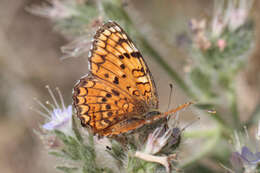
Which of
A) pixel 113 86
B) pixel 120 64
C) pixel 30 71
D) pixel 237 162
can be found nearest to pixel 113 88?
pixel 113 86

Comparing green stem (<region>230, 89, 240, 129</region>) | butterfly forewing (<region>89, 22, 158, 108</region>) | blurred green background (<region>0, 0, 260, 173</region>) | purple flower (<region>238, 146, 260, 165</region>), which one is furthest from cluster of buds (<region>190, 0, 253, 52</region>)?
purple flower (<region>238, 146, 260, 165</region>)

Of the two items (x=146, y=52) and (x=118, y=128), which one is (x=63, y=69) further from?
(x=118, y=128)

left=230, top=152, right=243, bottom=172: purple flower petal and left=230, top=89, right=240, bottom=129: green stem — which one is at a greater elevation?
left=230, top=89, right=240, bottom=129: green stem

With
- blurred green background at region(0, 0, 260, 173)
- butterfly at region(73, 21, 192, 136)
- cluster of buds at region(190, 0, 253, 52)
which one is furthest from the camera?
blurred green background at region(0, 0, 260, 173)

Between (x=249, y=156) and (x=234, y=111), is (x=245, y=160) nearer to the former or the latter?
(x=249, y=156)

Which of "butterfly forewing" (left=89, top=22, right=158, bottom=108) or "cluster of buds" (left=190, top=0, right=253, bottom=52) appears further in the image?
"cluster of buds" (left=190, top=0, right=253, bottom=52)

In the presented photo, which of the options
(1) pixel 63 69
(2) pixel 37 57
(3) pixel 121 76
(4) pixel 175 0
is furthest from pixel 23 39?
(3) pixel 121 76

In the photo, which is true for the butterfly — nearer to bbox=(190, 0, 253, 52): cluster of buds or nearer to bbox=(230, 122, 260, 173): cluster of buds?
bbox=(230, 122, 260, 173): cluster of buds

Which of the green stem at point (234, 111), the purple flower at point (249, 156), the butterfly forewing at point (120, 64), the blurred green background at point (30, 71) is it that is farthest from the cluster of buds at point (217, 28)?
the purple flower at point (249, 156)
